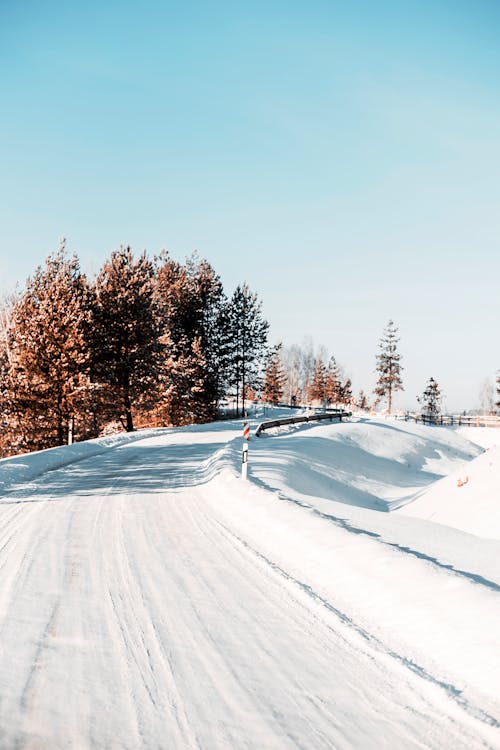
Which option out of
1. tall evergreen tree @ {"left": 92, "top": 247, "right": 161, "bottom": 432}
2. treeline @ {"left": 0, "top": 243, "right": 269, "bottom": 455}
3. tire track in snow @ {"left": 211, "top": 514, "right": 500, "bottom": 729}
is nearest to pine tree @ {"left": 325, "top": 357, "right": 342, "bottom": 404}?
treeline @ {"left": 0, "top": 243, "right": 269, "bottom": 455}

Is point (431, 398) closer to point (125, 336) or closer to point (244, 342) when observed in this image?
point (244, 342)

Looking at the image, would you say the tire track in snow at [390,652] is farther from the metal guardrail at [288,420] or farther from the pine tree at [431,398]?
the pine tree at [431,398]

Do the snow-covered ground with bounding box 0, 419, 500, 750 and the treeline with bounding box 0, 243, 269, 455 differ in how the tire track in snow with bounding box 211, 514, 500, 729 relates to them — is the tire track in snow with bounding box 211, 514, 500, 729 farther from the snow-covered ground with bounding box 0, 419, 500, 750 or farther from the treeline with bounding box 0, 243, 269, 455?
the treeline with bounding box 0, 243, 269, 455

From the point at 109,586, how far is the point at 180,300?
3892 cm

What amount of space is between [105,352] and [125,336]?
5.50 feet

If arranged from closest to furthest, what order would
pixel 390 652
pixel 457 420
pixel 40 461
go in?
pixel 390 652 < pixel 40 461 < pixel 457 420

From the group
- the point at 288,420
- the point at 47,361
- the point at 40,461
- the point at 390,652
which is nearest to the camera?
the point at 390,652

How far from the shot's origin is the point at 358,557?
20.4 ft

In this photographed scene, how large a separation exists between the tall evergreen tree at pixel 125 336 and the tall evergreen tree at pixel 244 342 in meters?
16.7

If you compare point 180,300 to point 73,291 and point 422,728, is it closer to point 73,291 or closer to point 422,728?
point 73,291

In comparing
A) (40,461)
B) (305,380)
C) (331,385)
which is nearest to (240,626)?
(40,461)

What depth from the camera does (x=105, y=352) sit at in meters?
30.0

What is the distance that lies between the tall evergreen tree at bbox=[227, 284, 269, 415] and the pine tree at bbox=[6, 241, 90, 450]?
22.9m

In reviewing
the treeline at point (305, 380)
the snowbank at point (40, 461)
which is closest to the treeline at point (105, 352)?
the snowbank at point (40, 461)
